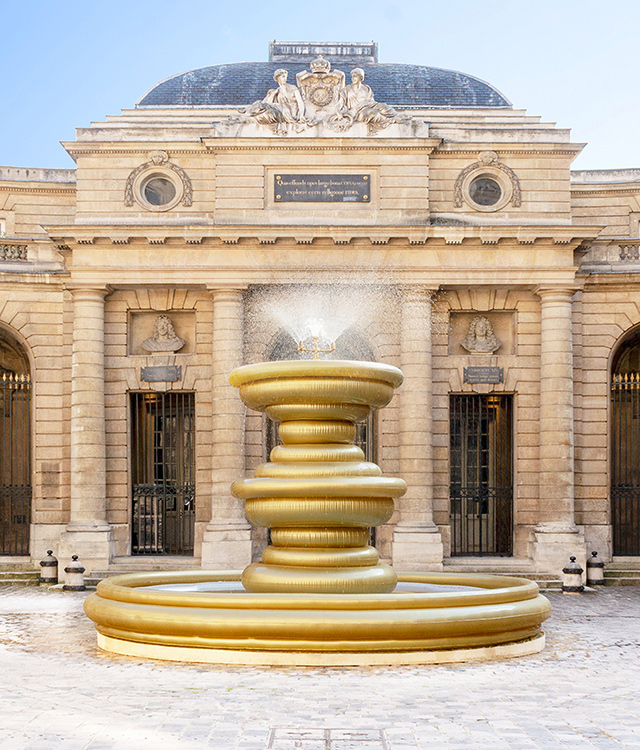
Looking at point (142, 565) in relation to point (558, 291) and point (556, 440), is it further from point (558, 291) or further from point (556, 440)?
point (558, 291)

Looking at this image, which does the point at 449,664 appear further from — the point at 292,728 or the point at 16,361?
the point at 16,361

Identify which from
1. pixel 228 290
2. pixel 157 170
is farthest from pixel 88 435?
pixel 157 170

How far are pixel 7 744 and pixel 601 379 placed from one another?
19.4 m

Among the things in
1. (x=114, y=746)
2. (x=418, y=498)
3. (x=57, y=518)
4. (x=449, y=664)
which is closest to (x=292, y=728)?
(x=114, y=746)

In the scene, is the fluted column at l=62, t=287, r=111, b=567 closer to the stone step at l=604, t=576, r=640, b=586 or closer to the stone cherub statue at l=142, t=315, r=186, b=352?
the stone cherub statue at l=142, t=315, r=186, b=352

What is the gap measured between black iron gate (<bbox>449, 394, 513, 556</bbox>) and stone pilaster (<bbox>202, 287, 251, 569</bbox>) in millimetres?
5271

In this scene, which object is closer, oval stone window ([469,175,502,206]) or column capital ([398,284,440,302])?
column capital ([398,284,440,302])

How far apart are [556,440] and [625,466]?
441 centimetres

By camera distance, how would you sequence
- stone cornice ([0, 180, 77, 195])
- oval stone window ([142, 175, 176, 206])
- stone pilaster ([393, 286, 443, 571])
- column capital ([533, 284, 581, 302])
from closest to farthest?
stone pilaster ([393, 286, 443, 571])
column capital ([533, 284, 581, 302])
oval stone window ([142, 175, 176, 206])
stone cornice ([0, 180, 77, 195])

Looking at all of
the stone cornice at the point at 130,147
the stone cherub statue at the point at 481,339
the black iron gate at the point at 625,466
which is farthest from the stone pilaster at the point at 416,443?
the stone cornice at the point at 130,147

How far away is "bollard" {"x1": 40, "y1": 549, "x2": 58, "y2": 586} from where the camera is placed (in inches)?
914

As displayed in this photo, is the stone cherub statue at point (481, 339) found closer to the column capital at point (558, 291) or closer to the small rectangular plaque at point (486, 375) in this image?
the small rectangular plaque at point (486, 375)

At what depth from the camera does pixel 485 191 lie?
81.6 ft

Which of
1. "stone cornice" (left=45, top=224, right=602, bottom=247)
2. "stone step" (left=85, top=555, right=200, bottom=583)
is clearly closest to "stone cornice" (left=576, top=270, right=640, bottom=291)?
"stone cornice" (left=45, top=224, right=602, bottom=247)
